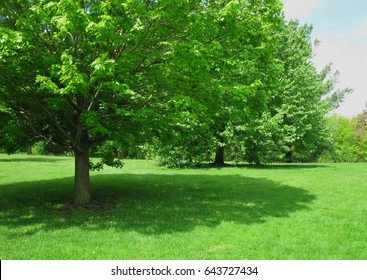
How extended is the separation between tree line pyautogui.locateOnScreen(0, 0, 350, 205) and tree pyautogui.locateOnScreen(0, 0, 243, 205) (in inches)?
1.7

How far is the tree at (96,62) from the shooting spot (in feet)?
34.9

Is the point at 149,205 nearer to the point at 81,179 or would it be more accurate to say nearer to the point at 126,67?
the point at 81,179

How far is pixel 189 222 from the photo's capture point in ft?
40.2

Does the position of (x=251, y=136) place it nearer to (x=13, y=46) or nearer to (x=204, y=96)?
(x=204, y=96)

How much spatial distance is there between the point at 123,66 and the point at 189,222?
5956mm

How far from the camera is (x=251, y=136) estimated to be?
31641 millimetres

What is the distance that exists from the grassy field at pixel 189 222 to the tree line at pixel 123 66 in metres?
2.65

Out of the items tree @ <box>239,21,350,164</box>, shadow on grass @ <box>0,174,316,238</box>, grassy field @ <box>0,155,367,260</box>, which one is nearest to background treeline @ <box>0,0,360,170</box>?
shadow on grass @ <box>0,174,316,238</box>

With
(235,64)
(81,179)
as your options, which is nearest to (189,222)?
(81,179)

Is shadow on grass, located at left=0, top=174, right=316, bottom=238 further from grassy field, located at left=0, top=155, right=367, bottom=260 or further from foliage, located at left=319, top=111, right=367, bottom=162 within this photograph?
foliage, located at left=319, top=111, right=367, bottom=162

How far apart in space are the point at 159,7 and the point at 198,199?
9.05 m

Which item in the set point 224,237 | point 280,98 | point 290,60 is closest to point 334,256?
point 224,237

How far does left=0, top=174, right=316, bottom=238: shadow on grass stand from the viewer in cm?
1218

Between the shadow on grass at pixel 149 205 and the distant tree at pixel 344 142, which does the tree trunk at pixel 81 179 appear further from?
the distant tree at pixel 344 142
